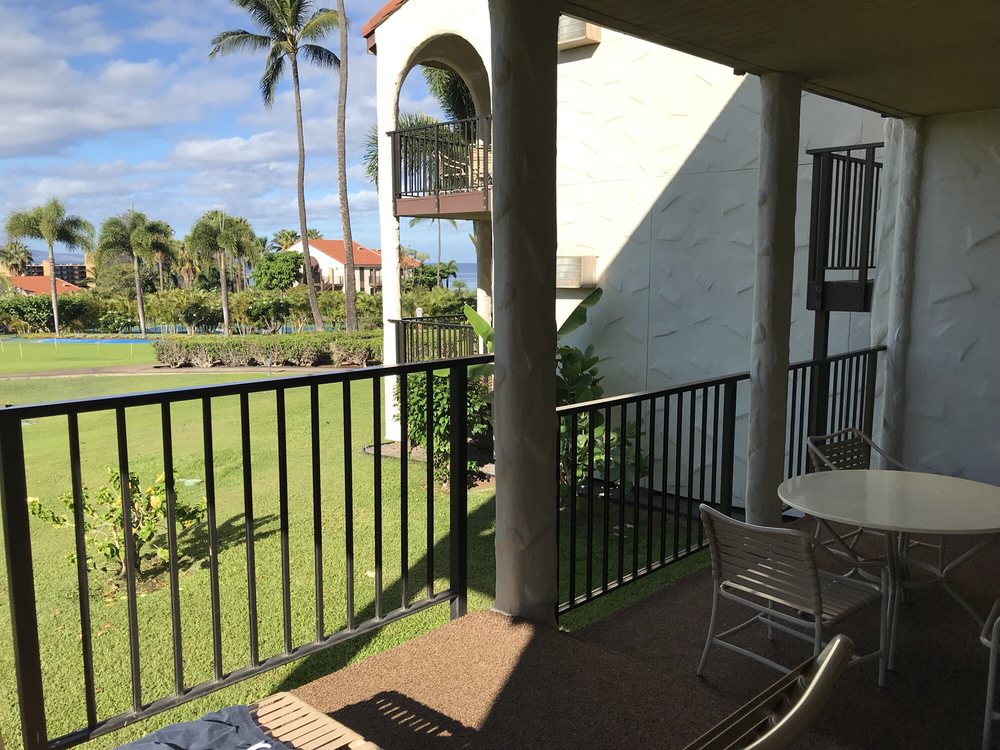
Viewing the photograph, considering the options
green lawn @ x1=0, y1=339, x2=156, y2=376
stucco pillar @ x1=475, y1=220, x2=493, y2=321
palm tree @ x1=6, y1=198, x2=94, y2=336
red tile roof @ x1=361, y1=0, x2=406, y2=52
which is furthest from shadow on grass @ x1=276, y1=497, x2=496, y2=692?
palm tree @ x1=6, y1=198, x2=94, y2=336

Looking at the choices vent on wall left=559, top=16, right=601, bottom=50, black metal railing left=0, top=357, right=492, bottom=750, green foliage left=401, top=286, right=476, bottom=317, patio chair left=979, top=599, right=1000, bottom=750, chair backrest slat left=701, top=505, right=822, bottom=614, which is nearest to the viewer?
black metal railing left=0, top=357, right=492, bottom=750

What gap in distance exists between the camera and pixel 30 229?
5216 centimetres

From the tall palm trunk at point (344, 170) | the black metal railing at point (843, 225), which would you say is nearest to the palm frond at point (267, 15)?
the tall palm trunk at point (344, 170)

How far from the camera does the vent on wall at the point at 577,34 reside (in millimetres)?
8234

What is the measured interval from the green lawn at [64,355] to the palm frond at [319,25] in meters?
15.5

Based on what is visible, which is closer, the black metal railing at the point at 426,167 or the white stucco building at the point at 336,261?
the black metal railing at the point at 426,167

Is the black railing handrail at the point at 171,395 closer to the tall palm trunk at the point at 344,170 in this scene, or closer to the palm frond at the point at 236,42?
the tall palm trunk at the point at 344,170

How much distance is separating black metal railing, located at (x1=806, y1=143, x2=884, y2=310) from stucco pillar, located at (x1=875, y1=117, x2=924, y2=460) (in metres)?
0.20

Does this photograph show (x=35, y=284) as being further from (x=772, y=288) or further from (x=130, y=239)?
(x=772, y=288)

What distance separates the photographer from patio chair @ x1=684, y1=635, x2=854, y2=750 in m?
1.34

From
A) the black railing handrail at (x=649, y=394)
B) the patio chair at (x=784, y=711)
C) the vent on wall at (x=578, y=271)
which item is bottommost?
the patio chair at (x=784, y=711)

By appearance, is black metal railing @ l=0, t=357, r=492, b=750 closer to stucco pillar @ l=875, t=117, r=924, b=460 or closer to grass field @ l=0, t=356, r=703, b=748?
grass field @ l=0, t=356, r=703, b=748

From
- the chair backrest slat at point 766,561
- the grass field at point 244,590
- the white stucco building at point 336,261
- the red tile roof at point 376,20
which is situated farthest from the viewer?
the white stucco building at point 336,261

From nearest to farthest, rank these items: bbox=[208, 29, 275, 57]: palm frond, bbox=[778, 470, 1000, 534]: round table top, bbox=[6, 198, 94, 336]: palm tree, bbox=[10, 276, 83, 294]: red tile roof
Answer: bbox=[778, 470, 1000, 534]: round table top
bbox=[208, 29, 275, 57]: palm frond
bbox=[6, 198, 94, 336]: palm tree
bbox=[10, 276, 83, 294]: red tile roof
